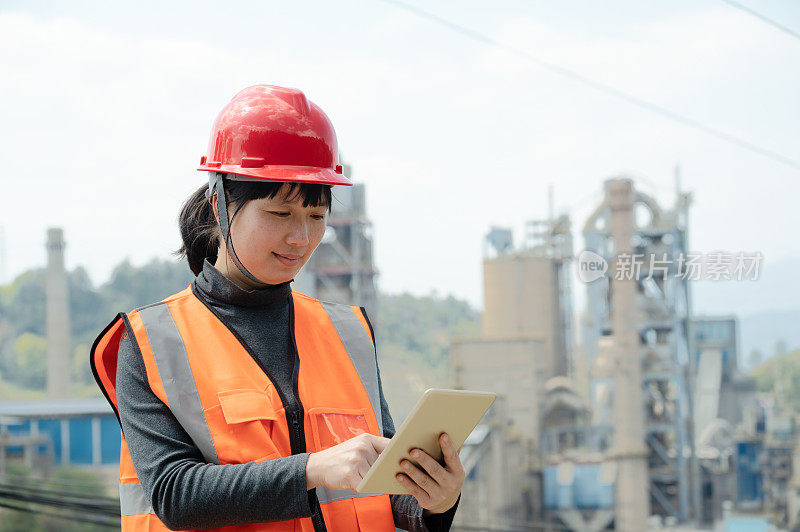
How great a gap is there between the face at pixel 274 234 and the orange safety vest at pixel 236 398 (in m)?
0.06

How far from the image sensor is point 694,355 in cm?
1302

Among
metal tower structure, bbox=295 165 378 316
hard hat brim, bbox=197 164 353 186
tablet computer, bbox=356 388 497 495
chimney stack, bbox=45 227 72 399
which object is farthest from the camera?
chimney stack, bbox=45 227 72 399

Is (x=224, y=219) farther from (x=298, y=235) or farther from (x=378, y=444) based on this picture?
(x=378, y=444)

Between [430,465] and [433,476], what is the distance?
1 cm

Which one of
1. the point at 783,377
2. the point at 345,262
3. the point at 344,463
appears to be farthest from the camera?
the point at 783,377

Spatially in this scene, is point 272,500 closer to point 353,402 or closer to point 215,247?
point 353,402

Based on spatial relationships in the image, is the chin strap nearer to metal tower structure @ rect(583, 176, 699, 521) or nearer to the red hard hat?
the red hard hat

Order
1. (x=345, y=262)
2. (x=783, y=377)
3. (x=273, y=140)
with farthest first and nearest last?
(x=783, y=377) → (x=345, y=262) → (x=273, y=140)

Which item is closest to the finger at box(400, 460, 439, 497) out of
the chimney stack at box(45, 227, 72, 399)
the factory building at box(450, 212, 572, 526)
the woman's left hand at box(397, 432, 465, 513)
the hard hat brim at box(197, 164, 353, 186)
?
the woman's left hand at box(397, 432, 465, 513)

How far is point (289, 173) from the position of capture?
2.18 ft

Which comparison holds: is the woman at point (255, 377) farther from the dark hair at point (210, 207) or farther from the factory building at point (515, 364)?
the factory building at point (515, 364)

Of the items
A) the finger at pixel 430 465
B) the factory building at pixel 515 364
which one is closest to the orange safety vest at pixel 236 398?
the finger at pixel 430 465

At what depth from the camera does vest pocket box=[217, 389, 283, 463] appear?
630 mm

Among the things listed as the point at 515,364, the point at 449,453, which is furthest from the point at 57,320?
the point at 449,453
